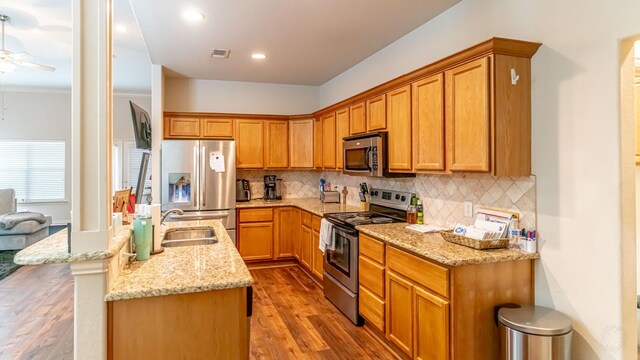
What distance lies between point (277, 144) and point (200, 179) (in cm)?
125

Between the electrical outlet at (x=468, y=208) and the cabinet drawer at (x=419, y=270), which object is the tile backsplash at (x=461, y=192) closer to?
the electrical outlet at (x=468, y=208)

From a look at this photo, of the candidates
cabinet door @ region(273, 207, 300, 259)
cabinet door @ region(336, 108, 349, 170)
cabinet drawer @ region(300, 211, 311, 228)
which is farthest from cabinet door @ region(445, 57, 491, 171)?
cabinet door @ region(273, 207, 300, 259)

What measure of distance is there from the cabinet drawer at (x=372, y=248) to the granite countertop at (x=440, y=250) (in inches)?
2.4

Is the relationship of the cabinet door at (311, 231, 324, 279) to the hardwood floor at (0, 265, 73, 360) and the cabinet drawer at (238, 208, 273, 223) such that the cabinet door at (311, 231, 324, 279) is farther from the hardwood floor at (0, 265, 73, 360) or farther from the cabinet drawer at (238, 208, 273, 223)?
the hardwood floor at (0, 265, 73, 360)

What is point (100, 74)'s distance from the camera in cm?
157

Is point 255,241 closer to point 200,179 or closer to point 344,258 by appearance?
point 200,179

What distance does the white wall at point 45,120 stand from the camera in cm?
697

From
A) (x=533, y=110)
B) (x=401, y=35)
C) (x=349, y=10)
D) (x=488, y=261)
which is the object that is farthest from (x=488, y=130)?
(x=401, y=35)

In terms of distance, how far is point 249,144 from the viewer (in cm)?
532

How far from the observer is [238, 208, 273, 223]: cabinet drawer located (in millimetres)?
4902

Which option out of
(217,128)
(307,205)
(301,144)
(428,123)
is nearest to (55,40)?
(217,128)

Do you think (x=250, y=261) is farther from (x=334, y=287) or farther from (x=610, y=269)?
(x=610, y=269)

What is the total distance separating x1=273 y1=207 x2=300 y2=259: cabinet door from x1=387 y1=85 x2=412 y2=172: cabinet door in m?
2.15

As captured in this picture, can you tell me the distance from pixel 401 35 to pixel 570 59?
1780mm
